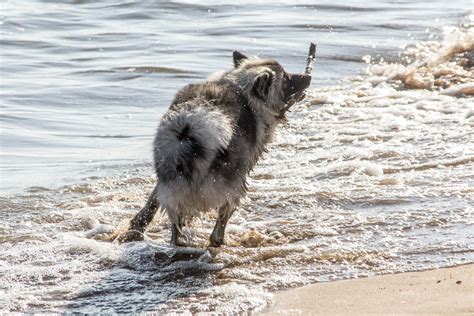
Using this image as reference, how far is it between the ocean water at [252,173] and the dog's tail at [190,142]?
2.12ft

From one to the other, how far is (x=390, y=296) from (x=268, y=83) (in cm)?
210

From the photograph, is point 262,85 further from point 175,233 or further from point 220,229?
point 175,233

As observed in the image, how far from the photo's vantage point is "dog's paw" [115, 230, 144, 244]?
6.91 meters

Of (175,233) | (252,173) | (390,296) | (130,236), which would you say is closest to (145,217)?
(130,236)

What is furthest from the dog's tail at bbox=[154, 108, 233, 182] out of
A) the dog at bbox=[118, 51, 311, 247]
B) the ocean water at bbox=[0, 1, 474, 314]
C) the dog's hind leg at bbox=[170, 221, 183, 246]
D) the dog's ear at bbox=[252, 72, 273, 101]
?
the dog's ear at bbox=[252, 72, 273, 101]

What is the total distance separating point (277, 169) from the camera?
28.6 ft

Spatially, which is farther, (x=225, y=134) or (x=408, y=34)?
(x=408, y=34)

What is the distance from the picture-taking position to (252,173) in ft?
28.0

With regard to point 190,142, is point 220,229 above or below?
below

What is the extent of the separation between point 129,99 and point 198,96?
545 cm

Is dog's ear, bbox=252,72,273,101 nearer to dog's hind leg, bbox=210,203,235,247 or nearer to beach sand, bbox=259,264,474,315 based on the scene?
dog's hind leg, bbox=210,203,235,247

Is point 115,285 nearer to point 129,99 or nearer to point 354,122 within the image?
point 354,122

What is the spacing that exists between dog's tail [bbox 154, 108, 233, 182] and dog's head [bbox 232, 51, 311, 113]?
2.69ft

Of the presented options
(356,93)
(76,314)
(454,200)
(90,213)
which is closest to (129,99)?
(356,93)
